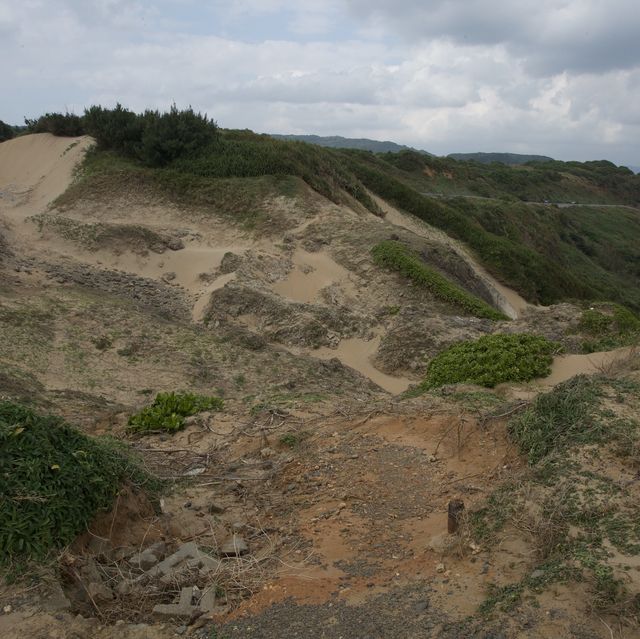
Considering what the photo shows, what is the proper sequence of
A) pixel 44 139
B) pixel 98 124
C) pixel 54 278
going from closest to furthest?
pixel 54 278
pixel 98 124
pixel 44 139

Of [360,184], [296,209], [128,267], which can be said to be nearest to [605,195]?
[360,184]

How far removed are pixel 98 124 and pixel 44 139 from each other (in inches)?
149

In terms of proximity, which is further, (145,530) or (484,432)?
(484,432)

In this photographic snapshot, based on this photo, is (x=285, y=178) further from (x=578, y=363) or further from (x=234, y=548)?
(x=234, y=548)

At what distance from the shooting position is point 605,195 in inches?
2272

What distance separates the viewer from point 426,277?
14305 mm

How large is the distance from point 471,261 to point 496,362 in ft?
39.1

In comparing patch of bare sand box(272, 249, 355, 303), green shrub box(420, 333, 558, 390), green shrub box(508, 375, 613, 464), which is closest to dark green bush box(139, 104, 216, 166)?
patch of bare sand box(272, 249, 355, 303)

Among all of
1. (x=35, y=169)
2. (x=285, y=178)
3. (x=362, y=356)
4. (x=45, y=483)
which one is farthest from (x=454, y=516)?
(x=35, y=169)

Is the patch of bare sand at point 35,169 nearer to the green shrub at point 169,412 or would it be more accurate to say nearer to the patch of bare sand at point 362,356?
the patch of bare sand at point 362,356

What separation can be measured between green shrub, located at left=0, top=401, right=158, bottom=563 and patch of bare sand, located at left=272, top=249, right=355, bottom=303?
976cm

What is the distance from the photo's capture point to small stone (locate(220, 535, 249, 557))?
445 centimetres

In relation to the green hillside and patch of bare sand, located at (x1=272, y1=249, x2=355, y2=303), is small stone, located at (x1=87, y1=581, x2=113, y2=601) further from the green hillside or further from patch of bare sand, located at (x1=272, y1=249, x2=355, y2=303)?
the green hillside

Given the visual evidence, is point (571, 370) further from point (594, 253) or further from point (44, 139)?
point (594, 253)
